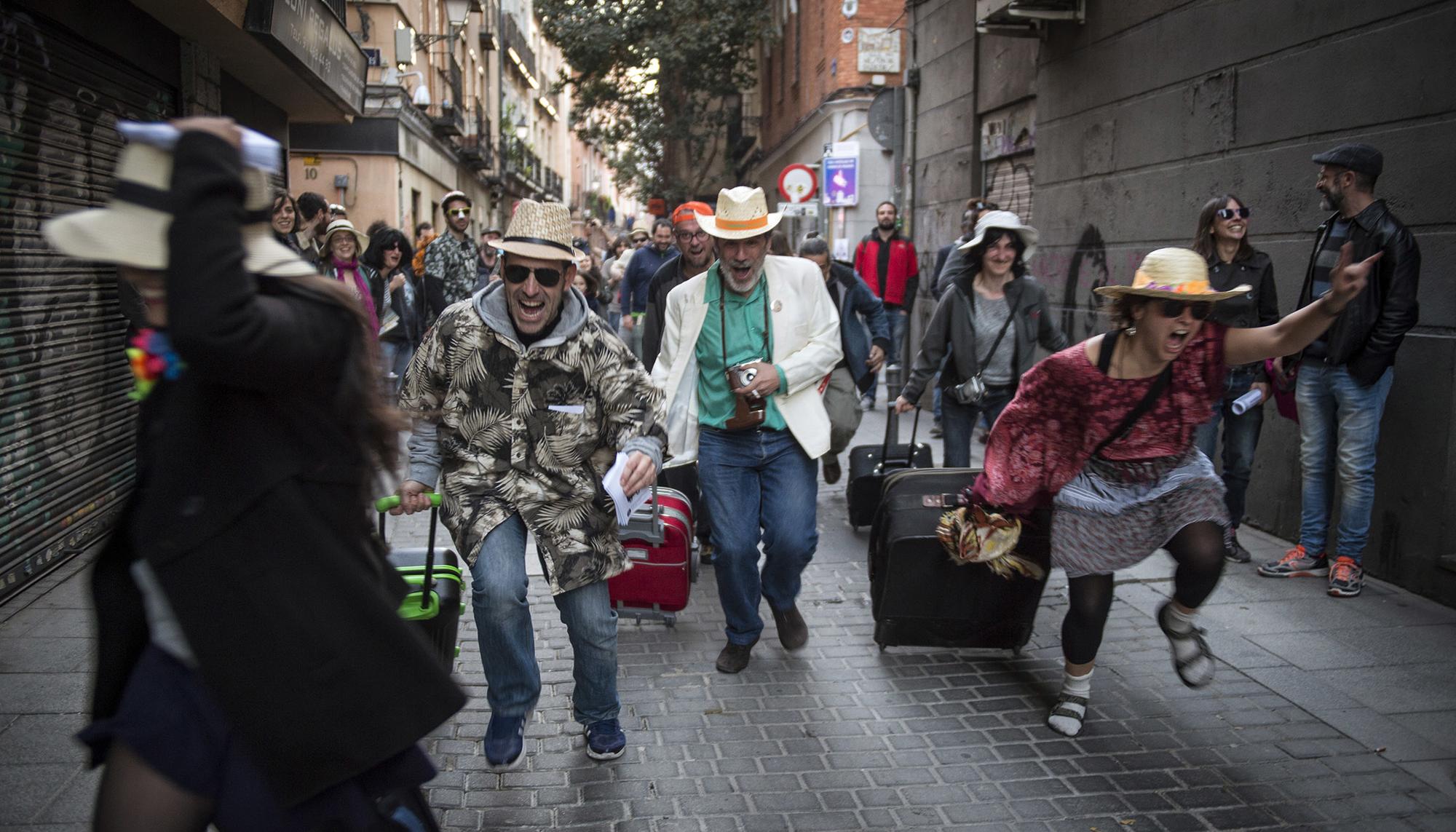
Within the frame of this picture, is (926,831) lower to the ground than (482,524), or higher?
lower

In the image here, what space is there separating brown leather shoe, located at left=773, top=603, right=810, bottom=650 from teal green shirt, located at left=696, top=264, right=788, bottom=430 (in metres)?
0.85

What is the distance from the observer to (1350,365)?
6070 millimetres

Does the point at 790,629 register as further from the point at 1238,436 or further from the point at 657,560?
the point at 1238,436

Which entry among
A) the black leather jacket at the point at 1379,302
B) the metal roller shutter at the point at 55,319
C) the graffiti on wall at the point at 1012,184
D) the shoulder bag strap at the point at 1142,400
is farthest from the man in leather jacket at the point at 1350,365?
the metal roller shutter at the point at 55,319

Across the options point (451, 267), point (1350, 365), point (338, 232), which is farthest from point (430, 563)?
point (451, 267)

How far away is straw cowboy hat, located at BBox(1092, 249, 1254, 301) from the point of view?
13.4 feet

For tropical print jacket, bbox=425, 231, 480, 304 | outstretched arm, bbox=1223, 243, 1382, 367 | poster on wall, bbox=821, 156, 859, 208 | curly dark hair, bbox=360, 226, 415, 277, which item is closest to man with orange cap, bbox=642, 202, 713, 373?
outstretched arm, bbox=1223, 243, 1382, 367

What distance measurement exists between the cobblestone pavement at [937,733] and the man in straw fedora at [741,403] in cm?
55

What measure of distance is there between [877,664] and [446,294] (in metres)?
7.22

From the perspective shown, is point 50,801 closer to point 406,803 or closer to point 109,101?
point 406,803

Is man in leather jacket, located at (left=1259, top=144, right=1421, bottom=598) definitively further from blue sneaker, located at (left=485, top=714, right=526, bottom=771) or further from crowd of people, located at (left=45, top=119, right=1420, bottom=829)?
blue sneaker, located at (left=485, top=714, right=526, bottom=771)

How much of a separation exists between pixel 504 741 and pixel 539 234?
162 centimetres

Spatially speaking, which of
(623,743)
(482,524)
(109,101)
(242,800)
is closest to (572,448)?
(482,524)

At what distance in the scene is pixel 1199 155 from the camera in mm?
8227
